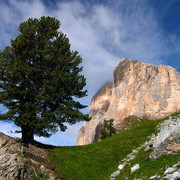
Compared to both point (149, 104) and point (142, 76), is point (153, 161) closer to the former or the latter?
point (149, 104)

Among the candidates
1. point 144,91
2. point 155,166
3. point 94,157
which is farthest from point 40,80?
point 144,91

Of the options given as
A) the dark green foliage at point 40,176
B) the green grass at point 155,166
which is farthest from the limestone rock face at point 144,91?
the green grass at point 155,166

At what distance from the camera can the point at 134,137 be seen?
21875mm

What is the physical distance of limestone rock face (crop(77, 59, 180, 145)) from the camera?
5962cm

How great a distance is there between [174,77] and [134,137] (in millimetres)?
45807

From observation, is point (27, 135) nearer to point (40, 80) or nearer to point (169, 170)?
point (40, 80)

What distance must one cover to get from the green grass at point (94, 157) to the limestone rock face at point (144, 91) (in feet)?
116

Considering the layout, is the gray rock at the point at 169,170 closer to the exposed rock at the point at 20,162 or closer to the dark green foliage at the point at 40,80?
the exposed rock at the point at 20,162

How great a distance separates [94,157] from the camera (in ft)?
60.7

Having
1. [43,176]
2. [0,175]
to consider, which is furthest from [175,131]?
[0,175]

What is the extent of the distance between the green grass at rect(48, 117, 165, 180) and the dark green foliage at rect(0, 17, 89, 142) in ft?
9.56

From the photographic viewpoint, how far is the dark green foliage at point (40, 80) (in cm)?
2075

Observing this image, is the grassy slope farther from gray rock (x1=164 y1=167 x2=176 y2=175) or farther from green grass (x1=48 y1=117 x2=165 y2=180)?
gray rock (x1=164 y1=167 x2=176 y2=175)

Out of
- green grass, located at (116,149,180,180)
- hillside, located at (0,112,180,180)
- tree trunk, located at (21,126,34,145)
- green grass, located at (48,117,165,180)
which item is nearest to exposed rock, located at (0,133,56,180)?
hillside, located at (0,112,180,180)
